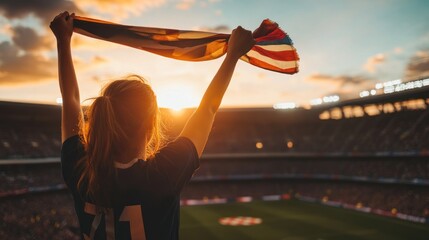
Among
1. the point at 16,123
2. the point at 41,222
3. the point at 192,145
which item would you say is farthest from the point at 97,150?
the point at 16,123

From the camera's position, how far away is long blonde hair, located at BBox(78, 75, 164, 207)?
155 cm

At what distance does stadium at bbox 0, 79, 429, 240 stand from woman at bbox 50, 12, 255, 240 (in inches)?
759

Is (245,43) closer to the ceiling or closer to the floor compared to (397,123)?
closer to the floor

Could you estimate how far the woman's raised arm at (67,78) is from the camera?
6.17 ft

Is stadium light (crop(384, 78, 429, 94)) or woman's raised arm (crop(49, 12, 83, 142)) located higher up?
stadium light (crop(384, 78, 429, 94))

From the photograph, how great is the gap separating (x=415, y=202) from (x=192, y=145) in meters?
30.7

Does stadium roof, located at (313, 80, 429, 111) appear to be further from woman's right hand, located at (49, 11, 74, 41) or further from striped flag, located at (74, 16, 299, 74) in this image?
woman's right hand, located at (49, 11, 74, 41)

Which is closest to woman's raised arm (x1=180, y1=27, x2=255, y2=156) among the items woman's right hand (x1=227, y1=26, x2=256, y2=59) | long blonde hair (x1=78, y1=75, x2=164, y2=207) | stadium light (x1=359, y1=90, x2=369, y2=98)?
woman's right hand (x1=227, y1=26, x2=256, y2=59)

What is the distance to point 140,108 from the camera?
1604mm

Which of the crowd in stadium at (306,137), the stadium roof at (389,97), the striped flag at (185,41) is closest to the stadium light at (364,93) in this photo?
the stadium roof at (389,97)

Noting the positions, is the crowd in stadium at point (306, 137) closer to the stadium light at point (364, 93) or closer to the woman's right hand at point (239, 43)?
the stadium light at point (364, 93)

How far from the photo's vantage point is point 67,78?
1.97m

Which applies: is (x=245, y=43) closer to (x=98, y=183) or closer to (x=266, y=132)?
(x=98, y=183)

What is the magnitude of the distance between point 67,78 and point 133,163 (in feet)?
2.43
